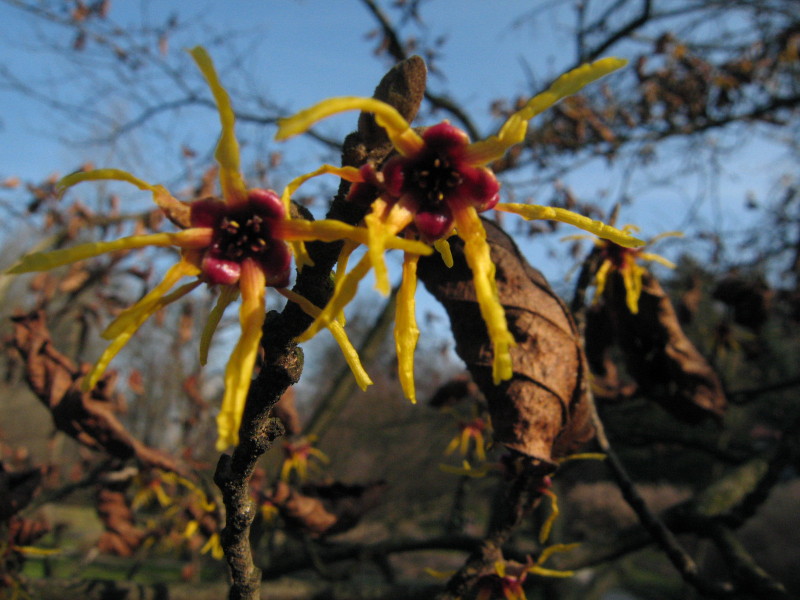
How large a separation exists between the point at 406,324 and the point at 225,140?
0.29 meters

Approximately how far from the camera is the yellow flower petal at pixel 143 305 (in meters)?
0.55

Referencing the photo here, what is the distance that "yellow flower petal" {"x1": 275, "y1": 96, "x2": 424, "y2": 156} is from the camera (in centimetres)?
52

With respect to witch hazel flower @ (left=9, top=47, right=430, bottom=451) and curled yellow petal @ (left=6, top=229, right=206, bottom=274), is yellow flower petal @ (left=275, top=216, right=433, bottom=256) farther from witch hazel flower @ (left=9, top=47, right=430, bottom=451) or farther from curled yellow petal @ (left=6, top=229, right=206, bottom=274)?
curled yellow petal @ (left=6, top=229, right=206, bottom=274)

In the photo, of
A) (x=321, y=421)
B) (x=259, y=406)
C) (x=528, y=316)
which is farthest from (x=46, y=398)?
(x=321, y=421)

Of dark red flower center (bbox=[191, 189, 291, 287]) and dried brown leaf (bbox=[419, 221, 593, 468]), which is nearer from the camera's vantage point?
dark red flower center (bbox=[191, 189, 291, 287])

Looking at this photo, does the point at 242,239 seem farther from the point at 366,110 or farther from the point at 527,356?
the point at 527,356

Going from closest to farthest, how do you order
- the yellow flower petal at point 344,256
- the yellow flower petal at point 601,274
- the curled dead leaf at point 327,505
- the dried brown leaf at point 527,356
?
the yellow flower petal at point 344,256
the dried brown leaf at point 527,356
the yellow flower petal at point 601,274
the curled dead leaf at point 327,505

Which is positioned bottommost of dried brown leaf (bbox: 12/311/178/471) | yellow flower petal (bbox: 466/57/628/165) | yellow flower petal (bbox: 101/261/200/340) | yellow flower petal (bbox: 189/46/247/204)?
dried brown leaf (bbox: 12/311/178/471)

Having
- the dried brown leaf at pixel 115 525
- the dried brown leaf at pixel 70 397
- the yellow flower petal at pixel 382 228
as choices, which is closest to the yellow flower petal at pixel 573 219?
the yellow flower petal at pixel 382 228

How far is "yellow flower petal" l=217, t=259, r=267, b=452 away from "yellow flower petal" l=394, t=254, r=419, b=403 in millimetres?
159

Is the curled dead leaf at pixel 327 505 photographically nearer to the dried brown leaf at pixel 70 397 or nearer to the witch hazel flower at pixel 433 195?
the dried brown leaf at pixel 70 397

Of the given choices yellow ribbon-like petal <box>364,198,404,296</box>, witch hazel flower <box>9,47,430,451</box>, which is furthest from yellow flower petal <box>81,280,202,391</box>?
yellow ribbon-like petal <box>364,198,404,296</box>

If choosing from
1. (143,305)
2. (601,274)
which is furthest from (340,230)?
(601,274)

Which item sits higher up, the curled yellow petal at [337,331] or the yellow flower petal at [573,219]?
the yellow flower petal at [573,219]
